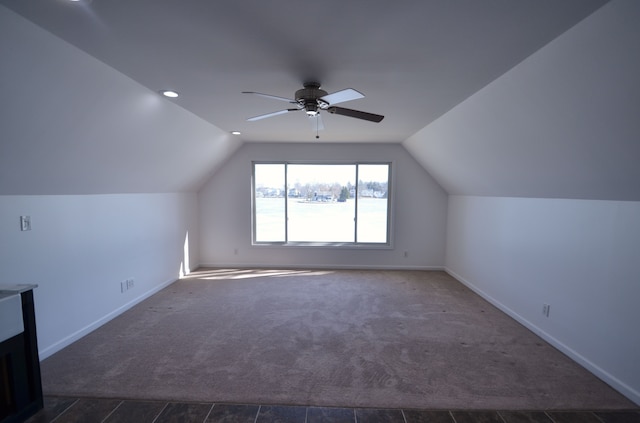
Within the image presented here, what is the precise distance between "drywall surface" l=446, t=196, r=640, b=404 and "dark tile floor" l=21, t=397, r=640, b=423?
0.47 meters

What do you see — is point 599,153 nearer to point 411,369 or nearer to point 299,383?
point 411,369

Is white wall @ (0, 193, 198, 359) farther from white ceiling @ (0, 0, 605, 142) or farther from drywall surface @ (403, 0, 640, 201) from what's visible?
drywall surface @ (403, 0, 640, 201)

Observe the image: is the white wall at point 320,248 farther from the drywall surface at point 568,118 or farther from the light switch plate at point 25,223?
the light switch plate at point 25,223

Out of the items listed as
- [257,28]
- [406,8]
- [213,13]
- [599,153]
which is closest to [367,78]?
[406,8]

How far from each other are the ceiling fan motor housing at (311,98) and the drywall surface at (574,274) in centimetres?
252

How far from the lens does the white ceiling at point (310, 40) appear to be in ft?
4.55

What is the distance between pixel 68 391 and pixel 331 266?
390cm

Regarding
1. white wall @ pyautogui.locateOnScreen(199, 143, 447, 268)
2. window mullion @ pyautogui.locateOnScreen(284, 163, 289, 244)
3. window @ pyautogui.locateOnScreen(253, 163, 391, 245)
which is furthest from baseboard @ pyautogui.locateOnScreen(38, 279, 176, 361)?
window mullion @ pyautogui.locateOnScreen(284, 163, 289, 244)

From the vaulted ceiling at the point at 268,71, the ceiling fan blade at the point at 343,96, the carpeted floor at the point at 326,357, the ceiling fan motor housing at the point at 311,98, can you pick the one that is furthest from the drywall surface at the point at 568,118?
the carpeted floor at the point at 326,357

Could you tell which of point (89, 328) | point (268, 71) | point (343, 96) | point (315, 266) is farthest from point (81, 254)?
Result: point (315, 266)

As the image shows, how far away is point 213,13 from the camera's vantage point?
1443 millimetres

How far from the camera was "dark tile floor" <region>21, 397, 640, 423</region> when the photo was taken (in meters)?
1.83

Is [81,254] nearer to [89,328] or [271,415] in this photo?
[89,328]

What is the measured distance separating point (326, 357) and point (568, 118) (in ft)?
8.78
